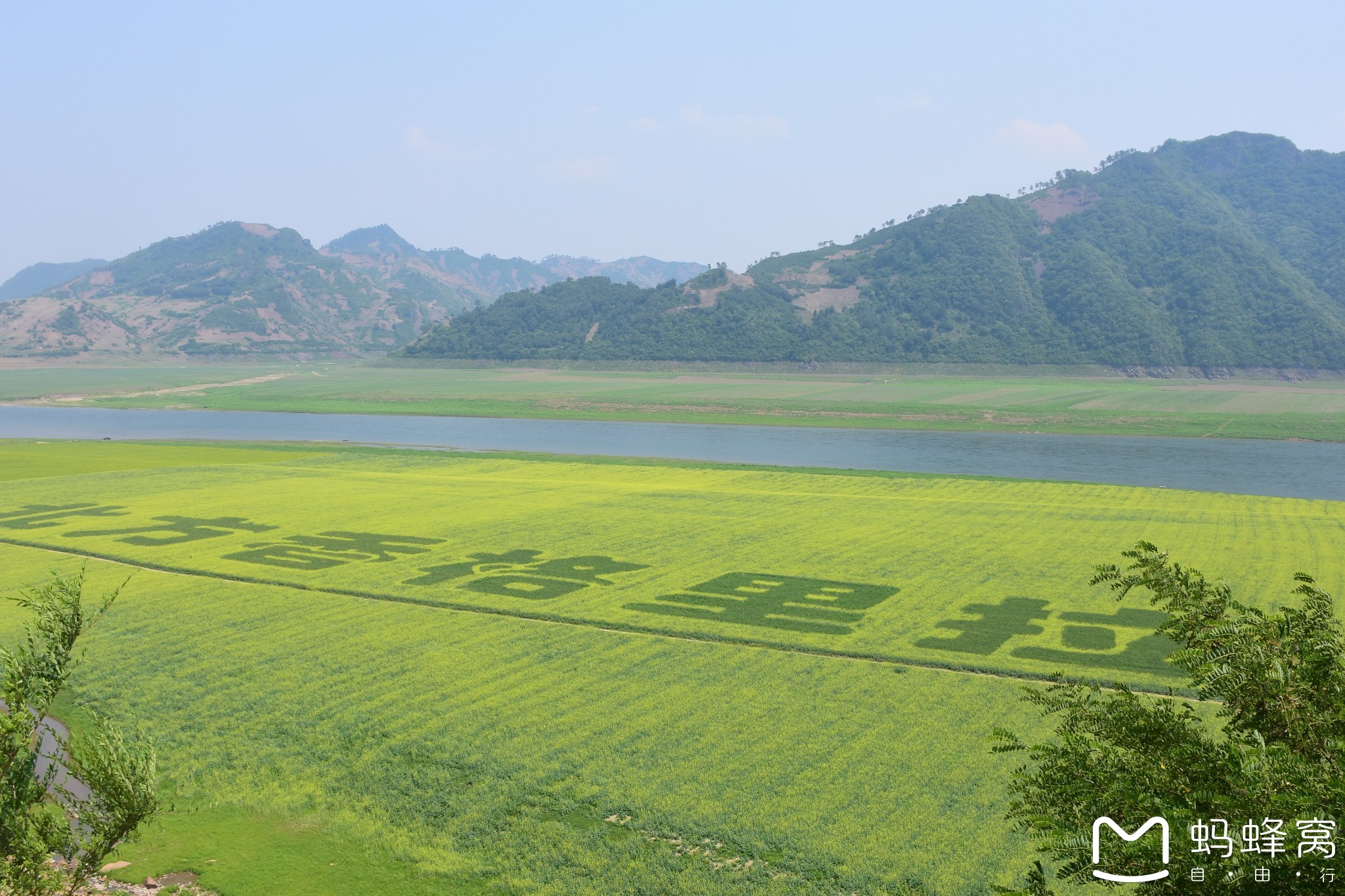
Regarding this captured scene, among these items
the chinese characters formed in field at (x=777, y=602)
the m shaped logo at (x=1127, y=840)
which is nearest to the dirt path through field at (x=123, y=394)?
the chinese characters formed in field at (x=777, y=602)

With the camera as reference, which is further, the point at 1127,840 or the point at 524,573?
the point at 524,573

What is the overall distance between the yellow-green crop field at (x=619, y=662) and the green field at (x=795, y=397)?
1917 inches

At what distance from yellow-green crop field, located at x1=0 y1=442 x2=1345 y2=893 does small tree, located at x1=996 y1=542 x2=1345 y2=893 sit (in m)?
6.88

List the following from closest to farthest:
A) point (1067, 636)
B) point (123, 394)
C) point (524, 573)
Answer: point (1067, 636), point (524, 573), point (123, 394)

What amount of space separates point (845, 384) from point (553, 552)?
387 feet

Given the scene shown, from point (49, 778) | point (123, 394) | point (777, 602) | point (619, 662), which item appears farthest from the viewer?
point (123, 394)

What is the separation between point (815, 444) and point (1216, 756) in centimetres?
7784

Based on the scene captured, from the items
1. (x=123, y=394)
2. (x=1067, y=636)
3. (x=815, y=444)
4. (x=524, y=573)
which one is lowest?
(x=1067, y=636)

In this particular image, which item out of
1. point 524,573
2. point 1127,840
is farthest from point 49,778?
point 524,573

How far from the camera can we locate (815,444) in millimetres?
86000

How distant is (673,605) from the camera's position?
30.7 meters

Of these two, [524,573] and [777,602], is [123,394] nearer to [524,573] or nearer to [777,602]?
[524,573]

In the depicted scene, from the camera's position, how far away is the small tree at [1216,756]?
737cm

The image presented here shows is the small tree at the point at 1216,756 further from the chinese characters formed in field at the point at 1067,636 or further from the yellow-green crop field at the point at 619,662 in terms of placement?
the chinese characters formed in field at the point at 1067,636
